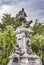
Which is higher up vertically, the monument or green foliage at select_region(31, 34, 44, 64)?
the monument

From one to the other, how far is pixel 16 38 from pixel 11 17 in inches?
884

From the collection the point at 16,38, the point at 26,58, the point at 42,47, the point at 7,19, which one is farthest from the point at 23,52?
the point at 7,19

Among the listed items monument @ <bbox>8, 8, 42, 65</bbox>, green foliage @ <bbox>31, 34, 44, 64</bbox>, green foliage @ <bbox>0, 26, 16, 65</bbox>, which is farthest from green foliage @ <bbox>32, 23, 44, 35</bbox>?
monument @ <bbox>8, 8, 42, 65</bbox>

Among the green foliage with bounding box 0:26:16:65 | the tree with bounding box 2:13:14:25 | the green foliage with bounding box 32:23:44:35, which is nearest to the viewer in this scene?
the green foliage with bounding box 0:26:16:65

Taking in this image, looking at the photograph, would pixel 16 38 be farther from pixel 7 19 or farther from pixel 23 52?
pixel 7 19

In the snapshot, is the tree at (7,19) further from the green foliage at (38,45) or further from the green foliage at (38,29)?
the green foliage at (38,45)

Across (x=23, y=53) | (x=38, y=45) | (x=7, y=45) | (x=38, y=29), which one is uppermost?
(x=23, y=53)

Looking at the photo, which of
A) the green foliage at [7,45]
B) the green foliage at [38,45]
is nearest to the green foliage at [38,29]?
the green foliage at [38,45]

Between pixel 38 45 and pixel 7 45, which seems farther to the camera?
pixel 38 45

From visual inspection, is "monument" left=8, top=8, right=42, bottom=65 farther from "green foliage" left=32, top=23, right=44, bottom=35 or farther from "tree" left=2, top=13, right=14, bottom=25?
"tree" left=2, top=13, right=14, bottom=25

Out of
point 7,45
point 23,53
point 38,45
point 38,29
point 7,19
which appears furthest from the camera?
point 7,19

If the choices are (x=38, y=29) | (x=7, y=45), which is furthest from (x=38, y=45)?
(x=38, y=29)

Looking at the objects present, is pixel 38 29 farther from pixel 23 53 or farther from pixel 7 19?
pixel 23 53

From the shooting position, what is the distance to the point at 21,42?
38594 mm
